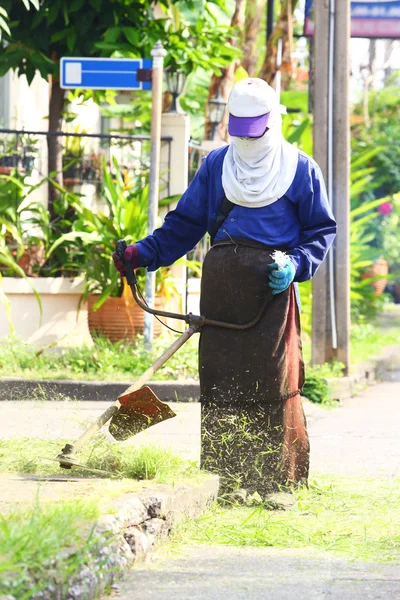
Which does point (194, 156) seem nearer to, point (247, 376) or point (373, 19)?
point (373, 19)

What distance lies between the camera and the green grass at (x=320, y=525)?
473 centimetres

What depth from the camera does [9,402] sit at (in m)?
8.40

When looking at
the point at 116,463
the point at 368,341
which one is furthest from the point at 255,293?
the point at 368,341

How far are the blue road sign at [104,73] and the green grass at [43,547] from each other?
6118 millimetres

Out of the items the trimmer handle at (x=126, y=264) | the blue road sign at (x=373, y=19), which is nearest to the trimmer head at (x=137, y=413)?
the trimmer handle at (x=126, y=264)

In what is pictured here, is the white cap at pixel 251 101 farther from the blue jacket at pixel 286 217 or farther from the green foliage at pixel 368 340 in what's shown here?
the green foliage at pixel 368 340

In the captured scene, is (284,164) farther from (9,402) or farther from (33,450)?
(9,402)

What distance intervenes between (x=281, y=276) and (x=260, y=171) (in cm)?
52

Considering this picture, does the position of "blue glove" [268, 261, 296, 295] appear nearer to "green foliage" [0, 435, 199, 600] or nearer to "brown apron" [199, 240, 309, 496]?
"brown apron" [199, 240, 309, 496]

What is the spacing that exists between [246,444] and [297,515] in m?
0.46

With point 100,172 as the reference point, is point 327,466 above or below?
below

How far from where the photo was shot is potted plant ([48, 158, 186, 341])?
10.3m

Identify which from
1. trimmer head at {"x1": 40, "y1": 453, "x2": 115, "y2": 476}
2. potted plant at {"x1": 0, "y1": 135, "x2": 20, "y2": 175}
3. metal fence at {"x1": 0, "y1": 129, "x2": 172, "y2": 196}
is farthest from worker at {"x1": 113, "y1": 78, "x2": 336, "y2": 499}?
potted plant at {"x1": 0, "y1": 135, "x2": 20, "y2": 175}

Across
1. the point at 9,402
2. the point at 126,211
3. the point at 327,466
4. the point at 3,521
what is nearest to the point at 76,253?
the point at 126,211
